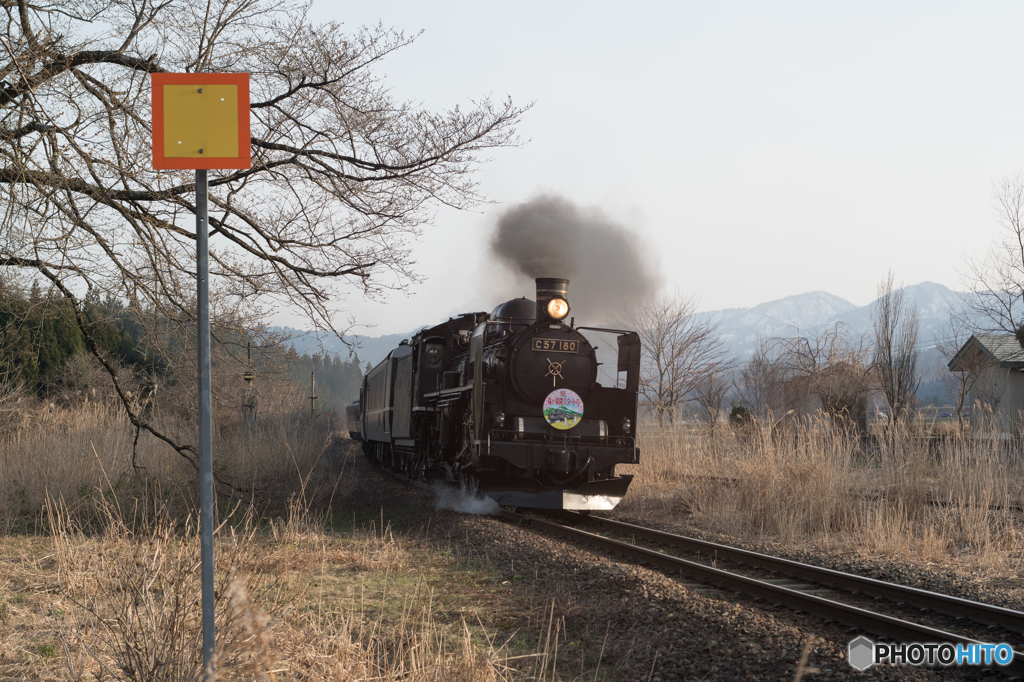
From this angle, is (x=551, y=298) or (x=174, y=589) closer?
(x=174, y=589)

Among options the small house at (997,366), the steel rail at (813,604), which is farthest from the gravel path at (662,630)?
the small house at (997,366)

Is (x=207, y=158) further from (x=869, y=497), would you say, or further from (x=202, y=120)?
(x=869, y=497)

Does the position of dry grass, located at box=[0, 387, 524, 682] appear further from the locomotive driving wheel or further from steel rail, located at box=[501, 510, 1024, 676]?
steel rail, located at box=[501, 510, 1024, 676]

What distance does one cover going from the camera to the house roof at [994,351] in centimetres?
3231

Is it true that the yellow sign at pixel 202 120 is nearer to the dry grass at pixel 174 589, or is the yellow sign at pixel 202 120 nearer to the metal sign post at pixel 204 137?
the metal sign post at pixel 204 137

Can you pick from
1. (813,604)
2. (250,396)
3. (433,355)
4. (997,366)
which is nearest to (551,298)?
(433,355)

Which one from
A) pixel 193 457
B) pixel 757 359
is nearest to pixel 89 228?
pixel 193 457

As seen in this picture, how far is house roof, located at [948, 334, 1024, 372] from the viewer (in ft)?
106

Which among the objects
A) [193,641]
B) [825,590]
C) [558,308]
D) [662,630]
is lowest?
[825,590]

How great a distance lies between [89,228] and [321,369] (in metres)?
114

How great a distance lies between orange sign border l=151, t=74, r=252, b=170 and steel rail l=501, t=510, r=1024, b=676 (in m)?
5.06

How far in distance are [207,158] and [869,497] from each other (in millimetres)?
10274

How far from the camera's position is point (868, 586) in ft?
20.8

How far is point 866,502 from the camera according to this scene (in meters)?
10.4
